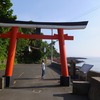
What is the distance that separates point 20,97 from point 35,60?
6094 centimetres

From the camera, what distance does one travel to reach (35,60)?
75.4 m

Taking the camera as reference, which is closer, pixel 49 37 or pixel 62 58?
pixel 62 58

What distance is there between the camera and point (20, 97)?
1448 centimetres

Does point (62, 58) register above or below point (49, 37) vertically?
below

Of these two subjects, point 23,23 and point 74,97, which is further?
point 23,23

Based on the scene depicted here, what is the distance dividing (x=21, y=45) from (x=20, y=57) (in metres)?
7.69

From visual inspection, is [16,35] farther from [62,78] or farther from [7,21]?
[62,78]

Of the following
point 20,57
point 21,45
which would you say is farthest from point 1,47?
point 20,57

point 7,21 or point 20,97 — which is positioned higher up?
point 7,21

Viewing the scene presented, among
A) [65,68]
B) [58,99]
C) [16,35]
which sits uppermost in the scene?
[16,35]

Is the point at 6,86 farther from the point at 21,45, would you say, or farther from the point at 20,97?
the point at 21,45

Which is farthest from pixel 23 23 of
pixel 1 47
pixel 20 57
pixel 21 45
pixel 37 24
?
pixel 20 57

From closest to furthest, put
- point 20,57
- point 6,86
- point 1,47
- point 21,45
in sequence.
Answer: point 6,86
point 1,47
point 21,45
point 20,57

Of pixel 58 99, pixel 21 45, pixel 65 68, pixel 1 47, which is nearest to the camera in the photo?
pixel 58 99
